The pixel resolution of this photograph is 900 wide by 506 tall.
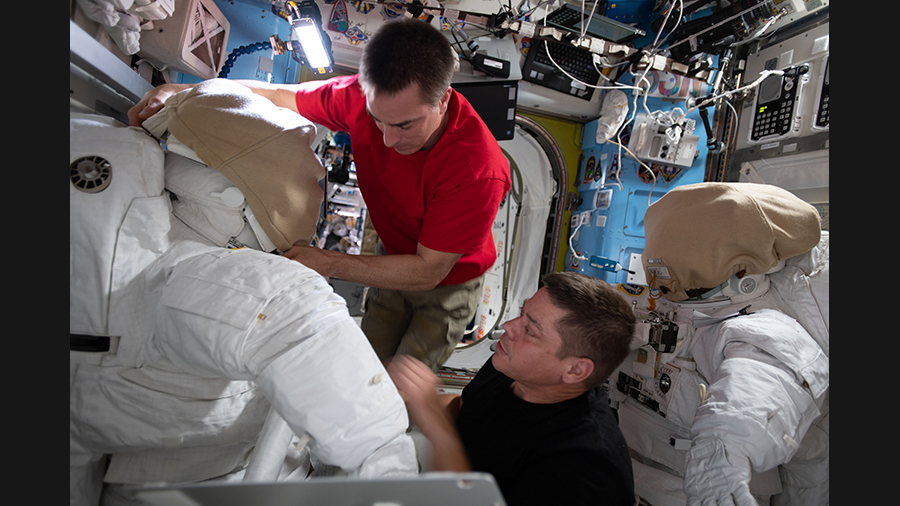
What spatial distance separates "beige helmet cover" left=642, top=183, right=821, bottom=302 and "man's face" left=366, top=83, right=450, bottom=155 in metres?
1.38

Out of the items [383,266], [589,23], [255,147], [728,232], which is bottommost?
[383,266]

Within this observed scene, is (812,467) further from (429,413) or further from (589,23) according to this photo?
(589,23)

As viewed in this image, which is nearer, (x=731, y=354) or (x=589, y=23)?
(x=731, y=354)

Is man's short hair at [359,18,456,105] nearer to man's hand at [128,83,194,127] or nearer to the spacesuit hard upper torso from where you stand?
man's hand at [128,83,194,127]

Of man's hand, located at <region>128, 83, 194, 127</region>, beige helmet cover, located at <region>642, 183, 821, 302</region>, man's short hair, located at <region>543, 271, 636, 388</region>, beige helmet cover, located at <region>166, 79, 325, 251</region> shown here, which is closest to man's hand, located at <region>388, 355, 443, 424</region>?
man's short hair, located at <region>543, 271, 636, 388</region>

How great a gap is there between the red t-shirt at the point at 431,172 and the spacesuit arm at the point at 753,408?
1179 mm

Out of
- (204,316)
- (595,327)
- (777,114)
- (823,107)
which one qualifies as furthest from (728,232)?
(204,316)

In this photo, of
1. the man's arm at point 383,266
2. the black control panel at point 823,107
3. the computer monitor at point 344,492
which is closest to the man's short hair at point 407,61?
the man's arm at point 383,266

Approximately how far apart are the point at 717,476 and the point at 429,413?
109 centimetres

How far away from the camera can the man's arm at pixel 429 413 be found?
1262 mm

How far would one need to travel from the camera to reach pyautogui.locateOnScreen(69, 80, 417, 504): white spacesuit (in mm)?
914

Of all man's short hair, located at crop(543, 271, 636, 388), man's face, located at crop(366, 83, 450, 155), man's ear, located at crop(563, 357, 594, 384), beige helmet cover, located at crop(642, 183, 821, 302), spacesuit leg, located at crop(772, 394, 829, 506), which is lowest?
spacesuit leg, located at crop(772, 394, 829, 506)

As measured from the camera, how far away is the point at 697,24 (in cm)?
297

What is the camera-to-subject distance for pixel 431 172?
1.73 meters
